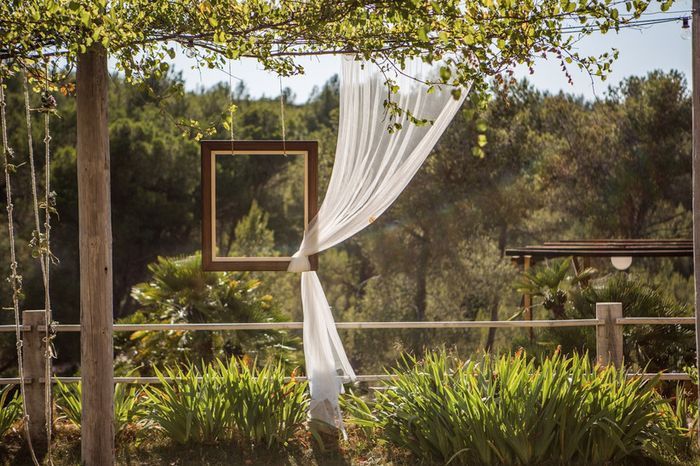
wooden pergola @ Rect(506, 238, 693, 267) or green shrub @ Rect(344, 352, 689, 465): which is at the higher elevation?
wooden pergola @ Rect(506, 238, 693, 267)

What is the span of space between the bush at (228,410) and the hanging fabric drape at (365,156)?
0.59 ft

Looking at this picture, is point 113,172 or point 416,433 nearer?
point 416,433

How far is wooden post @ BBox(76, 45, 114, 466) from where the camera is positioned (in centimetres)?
381

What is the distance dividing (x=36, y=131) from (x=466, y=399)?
9.99m

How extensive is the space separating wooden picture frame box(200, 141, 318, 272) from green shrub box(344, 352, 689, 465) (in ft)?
3.27

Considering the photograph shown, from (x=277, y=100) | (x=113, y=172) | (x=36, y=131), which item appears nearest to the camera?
(x=36, y=131)

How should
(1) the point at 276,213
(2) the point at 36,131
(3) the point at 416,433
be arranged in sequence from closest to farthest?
(3) the point at 416,433
(2) the point at 36,131
(1) the point at 276,213

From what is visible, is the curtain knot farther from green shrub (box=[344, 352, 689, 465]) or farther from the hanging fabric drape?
green shrub (box=[344, 352, 689, 465])

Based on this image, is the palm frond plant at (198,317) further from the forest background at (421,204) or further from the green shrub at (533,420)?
the forest background at (421,204)

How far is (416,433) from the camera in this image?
416cm

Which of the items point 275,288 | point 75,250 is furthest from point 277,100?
point 75,250

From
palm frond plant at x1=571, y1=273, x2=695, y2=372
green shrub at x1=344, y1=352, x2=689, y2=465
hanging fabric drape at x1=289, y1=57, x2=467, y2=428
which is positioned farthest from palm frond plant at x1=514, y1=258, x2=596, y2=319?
hanging fabric drape at x1=289, y1=57, x2=467, y2=428

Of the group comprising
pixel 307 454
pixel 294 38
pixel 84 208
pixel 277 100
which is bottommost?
pixel 307 454

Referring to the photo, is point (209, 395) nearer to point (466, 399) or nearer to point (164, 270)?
point (466, 399)
